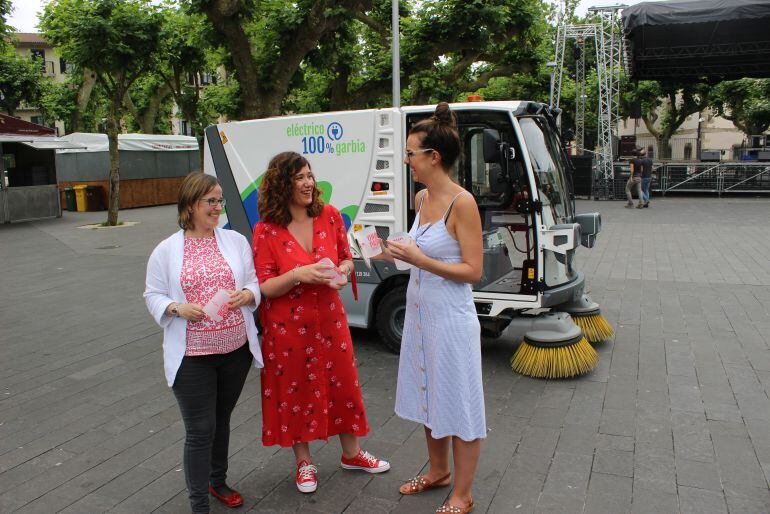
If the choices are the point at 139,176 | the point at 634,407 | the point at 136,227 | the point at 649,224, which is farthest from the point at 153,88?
the point at 634,407

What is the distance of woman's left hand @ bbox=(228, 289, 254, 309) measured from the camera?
2.93m

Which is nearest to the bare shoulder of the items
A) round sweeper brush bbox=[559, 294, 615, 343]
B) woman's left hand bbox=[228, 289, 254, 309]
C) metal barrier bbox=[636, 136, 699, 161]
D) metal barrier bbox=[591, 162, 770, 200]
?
woman's left hand bbox=[228, 289, 254, 309]


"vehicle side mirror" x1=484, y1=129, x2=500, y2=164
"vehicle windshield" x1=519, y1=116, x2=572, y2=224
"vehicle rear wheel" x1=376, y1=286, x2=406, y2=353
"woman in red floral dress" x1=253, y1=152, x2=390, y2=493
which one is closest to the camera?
"woman in red floral dress" x1=253, y1=152, x2=390, y2=493

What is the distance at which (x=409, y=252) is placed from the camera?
115 inches

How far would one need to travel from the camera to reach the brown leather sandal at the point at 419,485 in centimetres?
340

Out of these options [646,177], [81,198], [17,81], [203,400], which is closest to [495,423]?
[203,400]

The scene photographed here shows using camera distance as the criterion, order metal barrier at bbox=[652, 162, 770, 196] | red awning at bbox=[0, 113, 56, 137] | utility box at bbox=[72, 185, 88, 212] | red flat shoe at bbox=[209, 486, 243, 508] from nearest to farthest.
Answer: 1. red flat shoe at bbox=[209, 486, 243, 508]
2. red awning at bbox=[0, 113, 56, 137]
3. metal barrier at bbox=[652, 162, 770, 196]
4. utility box at bbox=[72, 185, 88, 212]

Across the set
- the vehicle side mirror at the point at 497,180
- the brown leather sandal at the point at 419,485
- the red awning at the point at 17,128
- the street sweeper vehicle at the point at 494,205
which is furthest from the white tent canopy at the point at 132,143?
the brown leather sandal at the point at 419,485

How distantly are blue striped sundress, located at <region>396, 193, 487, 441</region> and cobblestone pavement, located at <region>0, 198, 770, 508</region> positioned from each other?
56 centimetres

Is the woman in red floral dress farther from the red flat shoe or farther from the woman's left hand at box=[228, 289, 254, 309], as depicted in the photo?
the red flat shoe

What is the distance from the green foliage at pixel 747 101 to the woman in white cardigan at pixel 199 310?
128 feet

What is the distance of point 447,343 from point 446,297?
214 millimetres

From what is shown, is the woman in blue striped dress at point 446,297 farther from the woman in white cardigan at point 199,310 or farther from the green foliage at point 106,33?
the green foliage at point 106,33

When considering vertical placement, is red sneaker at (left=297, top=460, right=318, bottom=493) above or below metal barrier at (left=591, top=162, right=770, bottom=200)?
below
